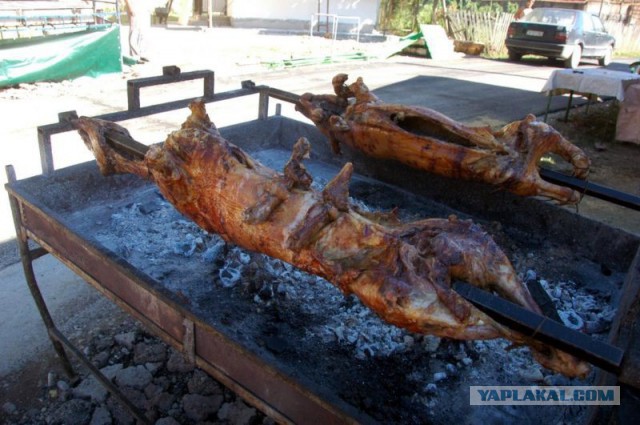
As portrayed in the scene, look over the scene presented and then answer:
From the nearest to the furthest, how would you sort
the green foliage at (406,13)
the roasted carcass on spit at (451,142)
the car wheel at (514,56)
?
the roasted carcass on spit at (451,142), the car wheel at (514,56), the green foliage at (406,13)

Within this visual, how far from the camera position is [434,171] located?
9.55 feet

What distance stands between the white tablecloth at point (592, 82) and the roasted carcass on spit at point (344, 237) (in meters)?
7.34

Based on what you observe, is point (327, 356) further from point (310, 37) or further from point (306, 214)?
point (310, 37)

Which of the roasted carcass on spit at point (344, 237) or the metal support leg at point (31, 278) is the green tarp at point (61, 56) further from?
the roasted carcass on spit at point (344, 237)

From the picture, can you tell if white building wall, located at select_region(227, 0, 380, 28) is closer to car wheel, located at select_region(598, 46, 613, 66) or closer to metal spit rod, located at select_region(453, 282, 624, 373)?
car wheel, located at select_region(598, 46, 613, 66)

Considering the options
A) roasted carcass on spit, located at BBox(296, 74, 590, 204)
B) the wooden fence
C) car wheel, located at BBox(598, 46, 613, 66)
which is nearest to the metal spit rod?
roasted carcass on spit, located at BBox(296, 74, 590, 204)

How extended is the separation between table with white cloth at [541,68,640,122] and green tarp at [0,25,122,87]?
8.02 metres

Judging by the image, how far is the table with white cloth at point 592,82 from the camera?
7734mm

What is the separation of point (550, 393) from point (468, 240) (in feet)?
2.65


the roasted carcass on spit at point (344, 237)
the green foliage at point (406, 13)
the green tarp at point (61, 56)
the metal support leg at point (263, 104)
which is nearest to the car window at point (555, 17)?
the green foliage at point (406, 13)

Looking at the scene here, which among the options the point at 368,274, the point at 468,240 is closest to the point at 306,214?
the point at 368,274

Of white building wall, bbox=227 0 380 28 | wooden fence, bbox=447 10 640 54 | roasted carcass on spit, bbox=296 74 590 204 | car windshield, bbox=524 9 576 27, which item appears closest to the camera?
roasted carcass on spit, bbox=296 74 590 204

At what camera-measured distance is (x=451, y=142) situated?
291cm

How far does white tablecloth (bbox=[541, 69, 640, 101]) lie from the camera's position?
773 centimetres
